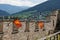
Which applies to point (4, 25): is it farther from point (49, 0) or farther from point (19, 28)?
point (49, 0)

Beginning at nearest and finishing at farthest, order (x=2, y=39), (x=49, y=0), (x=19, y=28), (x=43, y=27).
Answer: (x=2, y=39) < (x=19, y=28) < (x=43, y=27) < (x=49, y=0)

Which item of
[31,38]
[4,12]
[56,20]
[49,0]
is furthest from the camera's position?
[49,0]

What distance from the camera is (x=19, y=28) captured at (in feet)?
82.1

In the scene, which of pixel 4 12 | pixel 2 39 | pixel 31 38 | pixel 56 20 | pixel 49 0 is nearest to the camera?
pixel 2 39

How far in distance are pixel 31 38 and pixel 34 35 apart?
635 mm

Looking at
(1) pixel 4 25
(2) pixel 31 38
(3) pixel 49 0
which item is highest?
(3) pixel 49 0

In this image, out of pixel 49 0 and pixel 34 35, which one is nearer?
pixel 34 35

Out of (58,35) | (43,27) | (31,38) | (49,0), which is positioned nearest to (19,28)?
(31,38)

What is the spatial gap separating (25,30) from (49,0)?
16295 centimetres

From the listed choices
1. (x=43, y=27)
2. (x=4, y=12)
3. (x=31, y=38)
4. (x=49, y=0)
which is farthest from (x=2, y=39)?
(x=49, y=0)

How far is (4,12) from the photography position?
40156 millimetres

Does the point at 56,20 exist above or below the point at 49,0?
below

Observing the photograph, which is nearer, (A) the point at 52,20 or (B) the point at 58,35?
(B) the point at 58,35

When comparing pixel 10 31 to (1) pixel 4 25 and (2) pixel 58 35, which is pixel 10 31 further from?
(2) pixel 58 35
